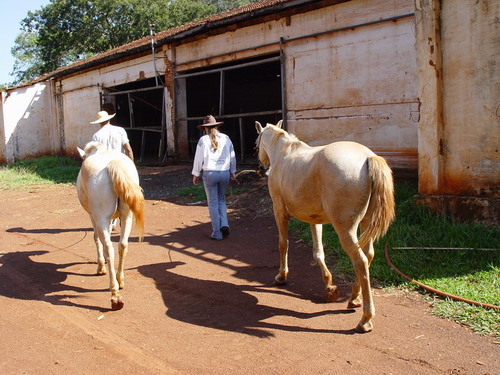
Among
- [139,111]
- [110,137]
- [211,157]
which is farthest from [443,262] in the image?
[139,111]

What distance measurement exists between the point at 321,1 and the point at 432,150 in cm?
539

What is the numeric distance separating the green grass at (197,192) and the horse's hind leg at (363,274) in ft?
20.9

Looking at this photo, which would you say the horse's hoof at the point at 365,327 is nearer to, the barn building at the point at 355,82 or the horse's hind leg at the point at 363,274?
the horse's hind leg at the point at 363,274

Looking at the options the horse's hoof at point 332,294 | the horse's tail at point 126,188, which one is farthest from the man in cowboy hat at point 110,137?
the horse's hoof at point 332,294

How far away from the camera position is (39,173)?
1672cm

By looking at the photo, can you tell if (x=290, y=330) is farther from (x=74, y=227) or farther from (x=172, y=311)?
(x=74, y=227)

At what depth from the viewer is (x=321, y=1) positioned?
10297 mm

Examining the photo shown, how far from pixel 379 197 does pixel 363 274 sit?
0.69 metres

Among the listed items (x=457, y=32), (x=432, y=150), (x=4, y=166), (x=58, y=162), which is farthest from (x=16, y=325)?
(x=4, y=166)

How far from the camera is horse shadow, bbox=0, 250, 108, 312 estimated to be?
16.3 feet

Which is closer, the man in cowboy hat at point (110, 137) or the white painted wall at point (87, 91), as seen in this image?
the man in cowboy hat at point (110, 137)

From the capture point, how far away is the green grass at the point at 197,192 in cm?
1025

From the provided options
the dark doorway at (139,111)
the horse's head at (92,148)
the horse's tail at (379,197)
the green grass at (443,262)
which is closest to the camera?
the horse's tail at (379,197)

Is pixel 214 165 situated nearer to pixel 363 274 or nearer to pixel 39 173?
pixel 363 274
